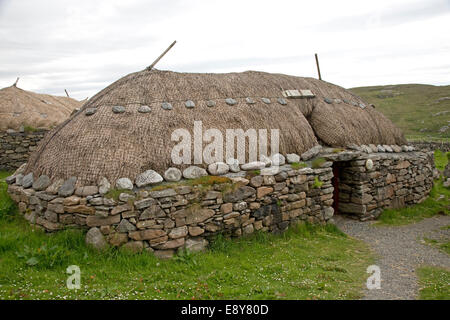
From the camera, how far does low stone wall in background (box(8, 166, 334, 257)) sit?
5941 millimetres

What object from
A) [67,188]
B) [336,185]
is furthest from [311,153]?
[67,188]

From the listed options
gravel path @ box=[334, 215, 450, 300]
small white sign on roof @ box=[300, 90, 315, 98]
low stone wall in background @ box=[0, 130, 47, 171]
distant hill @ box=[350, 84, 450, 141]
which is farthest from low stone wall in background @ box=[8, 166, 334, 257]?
distant hill @ box=[350, 84, 450, 141]

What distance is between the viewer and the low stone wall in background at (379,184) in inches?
371

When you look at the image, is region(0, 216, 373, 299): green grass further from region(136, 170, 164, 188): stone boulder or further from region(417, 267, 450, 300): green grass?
region(136, 170, 164, 188): stone boulder

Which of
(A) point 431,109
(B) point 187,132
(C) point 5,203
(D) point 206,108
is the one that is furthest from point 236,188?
(A) point 431,109

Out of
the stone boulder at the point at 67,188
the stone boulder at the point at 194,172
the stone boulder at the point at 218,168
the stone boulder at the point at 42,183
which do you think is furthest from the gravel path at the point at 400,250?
the stone boulder at the point at 42,183

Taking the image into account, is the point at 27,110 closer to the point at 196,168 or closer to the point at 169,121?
the point at 169,121

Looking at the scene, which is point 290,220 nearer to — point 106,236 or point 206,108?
point 206,108

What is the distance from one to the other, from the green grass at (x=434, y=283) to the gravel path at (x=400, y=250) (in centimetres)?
10

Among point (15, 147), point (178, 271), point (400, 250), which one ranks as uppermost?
point (15, 147)

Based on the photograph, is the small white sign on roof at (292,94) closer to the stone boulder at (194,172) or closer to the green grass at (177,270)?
the stone boulder at (194,172)

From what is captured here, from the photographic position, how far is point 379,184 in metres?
9.79

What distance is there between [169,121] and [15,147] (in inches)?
395

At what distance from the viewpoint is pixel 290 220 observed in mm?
7871
